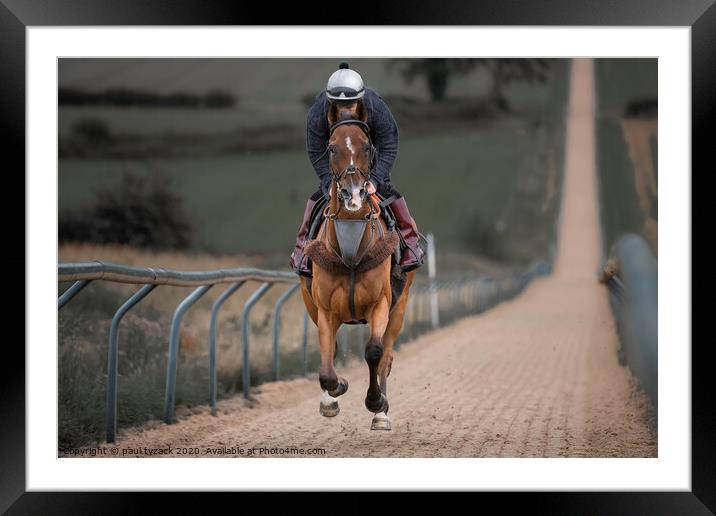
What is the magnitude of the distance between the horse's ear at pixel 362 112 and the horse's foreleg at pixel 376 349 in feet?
3.86

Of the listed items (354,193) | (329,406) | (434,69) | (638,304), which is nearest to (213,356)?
(329,406)

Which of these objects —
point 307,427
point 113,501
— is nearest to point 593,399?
point 307,427

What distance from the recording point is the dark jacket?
7469mm

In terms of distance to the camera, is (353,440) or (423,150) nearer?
(353,440)

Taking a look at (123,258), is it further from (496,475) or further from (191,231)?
(496,475)

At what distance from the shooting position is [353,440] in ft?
27.1

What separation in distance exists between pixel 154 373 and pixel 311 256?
173cm

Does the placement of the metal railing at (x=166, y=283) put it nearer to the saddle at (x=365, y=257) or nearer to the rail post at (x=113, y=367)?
the rail post at (x=113, y=367)

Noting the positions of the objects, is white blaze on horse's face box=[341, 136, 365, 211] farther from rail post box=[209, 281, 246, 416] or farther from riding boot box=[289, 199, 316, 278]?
rail post box=[209, 281, 246, 416]

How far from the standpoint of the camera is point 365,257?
7.47 m

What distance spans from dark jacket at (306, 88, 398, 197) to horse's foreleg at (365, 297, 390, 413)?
2.67 ft

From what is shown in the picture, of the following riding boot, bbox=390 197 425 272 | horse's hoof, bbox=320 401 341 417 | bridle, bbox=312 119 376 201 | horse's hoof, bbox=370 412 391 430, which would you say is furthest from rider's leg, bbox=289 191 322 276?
horse's hoof, bbox=370 412 391 430

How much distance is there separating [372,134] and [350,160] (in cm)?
67

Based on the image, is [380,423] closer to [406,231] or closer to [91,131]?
[406,231]
